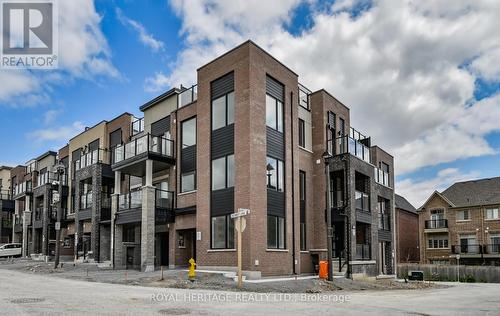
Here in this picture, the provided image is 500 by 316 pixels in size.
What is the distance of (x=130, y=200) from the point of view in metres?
29.4

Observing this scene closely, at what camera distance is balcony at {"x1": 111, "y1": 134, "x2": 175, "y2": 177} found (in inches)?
1097

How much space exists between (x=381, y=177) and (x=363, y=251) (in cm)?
994

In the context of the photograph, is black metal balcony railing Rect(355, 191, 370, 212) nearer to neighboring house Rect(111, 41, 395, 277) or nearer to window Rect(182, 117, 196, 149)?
neighboring house Rect(111, 41, 395, 277)

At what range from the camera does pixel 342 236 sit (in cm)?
3014

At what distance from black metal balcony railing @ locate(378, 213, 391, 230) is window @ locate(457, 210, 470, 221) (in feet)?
63.0

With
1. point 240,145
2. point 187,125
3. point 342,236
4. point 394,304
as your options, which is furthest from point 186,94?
point 394,304

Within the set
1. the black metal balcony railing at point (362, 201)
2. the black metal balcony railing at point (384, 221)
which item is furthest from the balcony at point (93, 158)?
the black metal balcony railing at point (384, 221)

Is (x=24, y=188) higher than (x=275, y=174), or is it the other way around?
(x=24, y=188)

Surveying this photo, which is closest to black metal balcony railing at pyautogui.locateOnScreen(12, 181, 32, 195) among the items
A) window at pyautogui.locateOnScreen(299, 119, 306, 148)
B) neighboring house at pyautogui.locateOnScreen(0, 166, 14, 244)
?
neighboring house at pyautogui.locateOnScreen(0, 166, 14, 244)

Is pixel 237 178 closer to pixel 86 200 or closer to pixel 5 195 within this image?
pixel 86 200

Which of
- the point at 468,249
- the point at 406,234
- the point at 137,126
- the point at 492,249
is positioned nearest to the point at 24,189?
the point at 137,126

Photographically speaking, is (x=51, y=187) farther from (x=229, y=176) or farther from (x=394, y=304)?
(x=394, y=304)

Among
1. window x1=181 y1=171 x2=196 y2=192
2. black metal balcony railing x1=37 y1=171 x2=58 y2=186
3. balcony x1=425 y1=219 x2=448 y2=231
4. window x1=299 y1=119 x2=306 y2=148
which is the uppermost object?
window x1=299 y1=119 x2=306 y2=148

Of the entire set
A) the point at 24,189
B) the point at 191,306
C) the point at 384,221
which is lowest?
the point at 191,306
